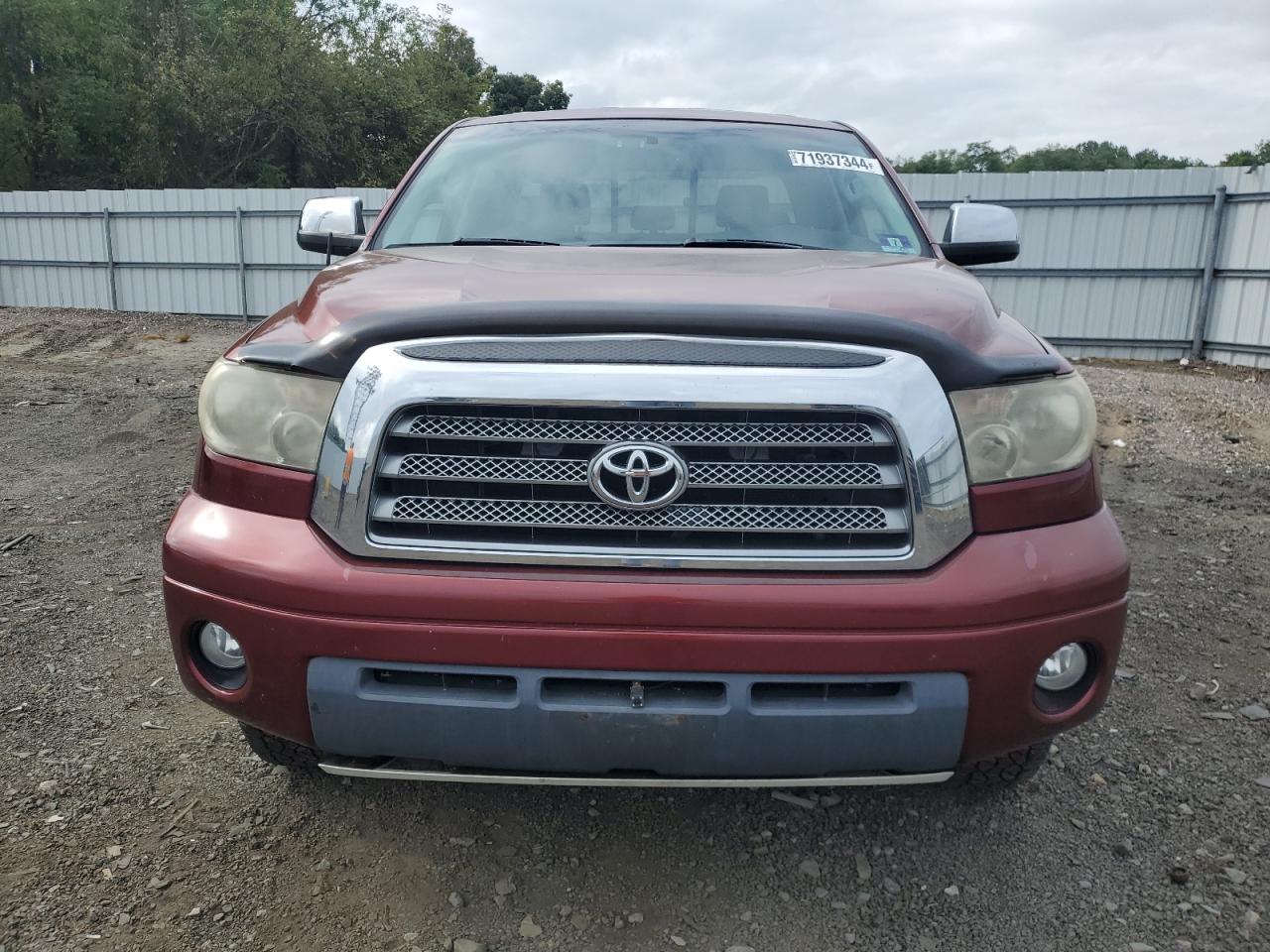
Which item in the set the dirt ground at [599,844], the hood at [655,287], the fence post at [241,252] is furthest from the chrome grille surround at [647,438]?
the fence post at [241,252]

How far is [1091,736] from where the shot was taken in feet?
9.10

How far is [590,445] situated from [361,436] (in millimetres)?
423

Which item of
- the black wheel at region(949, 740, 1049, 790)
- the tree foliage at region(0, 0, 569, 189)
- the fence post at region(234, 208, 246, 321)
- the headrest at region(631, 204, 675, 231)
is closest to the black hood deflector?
the black wheel at region(949, 740, 1049, 790)

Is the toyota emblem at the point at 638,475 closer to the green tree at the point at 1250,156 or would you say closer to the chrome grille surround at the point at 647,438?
the chrome grille surround at the point at 647,438

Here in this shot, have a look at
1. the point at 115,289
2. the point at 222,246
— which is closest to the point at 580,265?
the point at 222,246

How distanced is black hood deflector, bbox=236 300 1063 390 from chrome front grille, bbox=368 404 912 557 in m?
0.15

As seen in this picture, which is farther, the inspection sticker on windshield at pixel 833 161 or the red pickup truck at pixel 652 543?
the inspection sticker on windshield at pixel 833 161

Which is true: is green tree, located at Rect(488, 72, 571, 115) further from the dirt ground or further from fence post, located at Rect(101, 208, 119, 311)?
the dirt ground

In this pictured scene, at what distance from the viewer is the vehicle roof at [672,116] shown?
10.9 ft

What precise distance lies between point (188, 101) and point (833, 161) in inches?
1160

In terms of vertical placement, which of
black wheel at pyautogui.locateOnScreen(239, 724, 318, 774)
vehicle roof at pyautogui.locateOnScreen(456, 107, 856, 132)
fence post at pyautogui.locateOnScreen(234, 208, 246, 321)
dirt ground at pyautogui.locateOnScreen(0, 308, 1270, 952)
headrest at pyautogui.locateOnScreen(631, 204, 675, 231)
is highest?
vehicle roof at pyautogui.locateOnScreen(456, 107, 856, 132)

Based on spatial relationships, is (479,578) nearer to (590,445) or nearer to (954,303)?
(590,445)

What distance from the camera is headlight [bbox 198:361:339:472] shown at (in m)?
1.80

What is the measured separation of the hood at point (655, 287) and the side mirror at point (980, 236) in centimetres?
70
